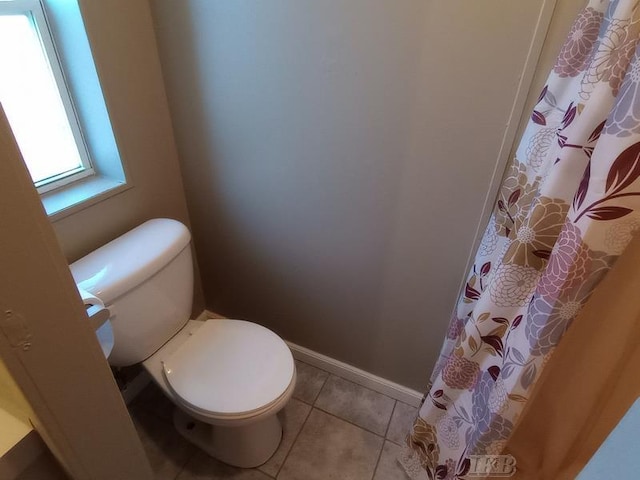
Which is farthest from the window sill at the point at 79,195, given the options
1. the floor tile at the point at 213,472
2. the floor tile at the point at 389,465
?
the floor tile at the point at 389,465

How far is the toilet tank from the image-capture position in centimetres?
104

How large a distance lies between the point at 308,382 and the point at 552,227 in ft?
4.10

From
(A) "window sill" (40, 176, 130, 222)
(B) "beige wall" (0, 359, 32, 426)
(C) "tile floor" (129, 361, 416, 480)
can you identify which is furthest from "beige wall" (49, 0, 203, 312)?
(C) "tile floor" (129, 361, 416, 480)

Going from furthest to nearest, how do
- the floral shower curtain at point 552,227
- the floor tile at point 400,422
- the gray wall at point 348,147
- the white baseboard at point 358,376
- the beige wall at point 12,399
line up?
1. the white baseboard at point 358,376
2. the floor tile at point 400,422
3. the gray wall at point 348,147
4. the floral shower curtain at point 552,227
5. the beige wall at point 12,399

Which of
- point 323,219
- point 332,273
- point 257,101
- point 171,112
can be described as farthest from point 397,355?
point 171,112

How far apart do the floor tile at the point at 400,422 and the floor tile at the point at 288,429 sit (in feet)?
1.16

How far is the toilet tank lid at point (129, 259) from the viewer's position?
3.34ft

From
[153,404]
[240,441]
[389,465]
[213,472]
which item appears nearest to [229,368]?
[240,441]

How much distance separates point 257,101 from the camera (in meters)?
1.19

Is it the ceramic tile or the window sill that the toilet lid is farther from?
the window sill

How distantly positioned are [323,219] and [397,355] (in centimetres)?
66

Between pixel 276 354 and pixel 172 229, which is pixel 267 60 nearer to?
pixel 172 229

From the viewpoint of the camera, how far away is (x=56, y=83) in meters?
1.16

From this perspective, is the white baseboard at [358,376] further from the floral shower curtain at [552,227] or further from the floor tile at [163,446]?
the floor tile at [163,446]
